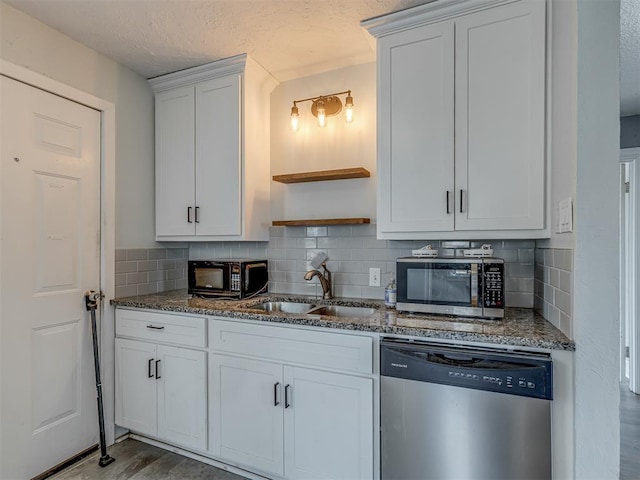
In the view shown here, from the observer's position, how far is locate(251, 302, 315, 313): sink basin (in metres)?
2.32

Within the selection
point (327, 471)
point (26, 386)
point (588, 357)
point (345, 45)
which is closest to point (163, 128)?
point (345, 45)

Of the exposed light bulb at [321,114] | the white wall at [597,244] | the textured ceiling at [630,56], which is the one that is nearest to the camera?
the white wall at [597,244]

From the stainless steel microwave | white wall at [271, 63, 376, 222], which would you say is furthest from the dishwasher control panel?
white wall at [271, 63, 376, 222]

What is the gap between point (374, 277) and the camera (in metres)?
2.29

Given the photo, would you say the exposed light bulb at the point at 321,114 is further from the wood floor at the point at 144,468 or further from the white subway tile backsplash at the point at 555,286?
the wood floor at the point at 144,468

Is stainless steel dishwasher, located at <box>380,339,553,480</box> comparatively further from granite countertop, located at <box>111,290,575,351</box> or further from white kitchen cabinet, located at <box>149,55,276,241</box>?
white kitchen cabinet, located at <box>149,55,276,241</box>

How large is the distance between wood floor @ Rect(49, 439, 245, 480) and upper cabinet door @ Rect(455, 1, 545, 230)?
6.27 ft

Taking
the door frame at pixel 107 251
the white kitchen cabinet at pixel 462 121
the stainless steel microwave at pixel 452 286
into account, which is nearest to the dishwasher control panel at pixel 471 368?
the stainless steel microwave at pixel 452 286

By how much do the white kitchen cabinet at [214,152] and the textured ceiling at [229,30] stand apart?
12 centimetres

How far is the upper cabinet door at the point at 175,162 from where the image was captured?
245cm

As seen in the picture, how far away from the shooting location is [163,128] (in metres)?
2.54

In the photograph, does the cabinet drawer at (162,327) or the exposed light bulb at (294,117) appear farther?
the exposed light bulb at (294,117)

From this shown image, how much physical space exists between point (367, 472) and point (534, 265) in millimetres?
1350

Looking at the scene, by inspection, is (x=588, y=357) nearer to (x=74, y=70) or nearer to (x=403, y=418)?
(x=403, y=418)
